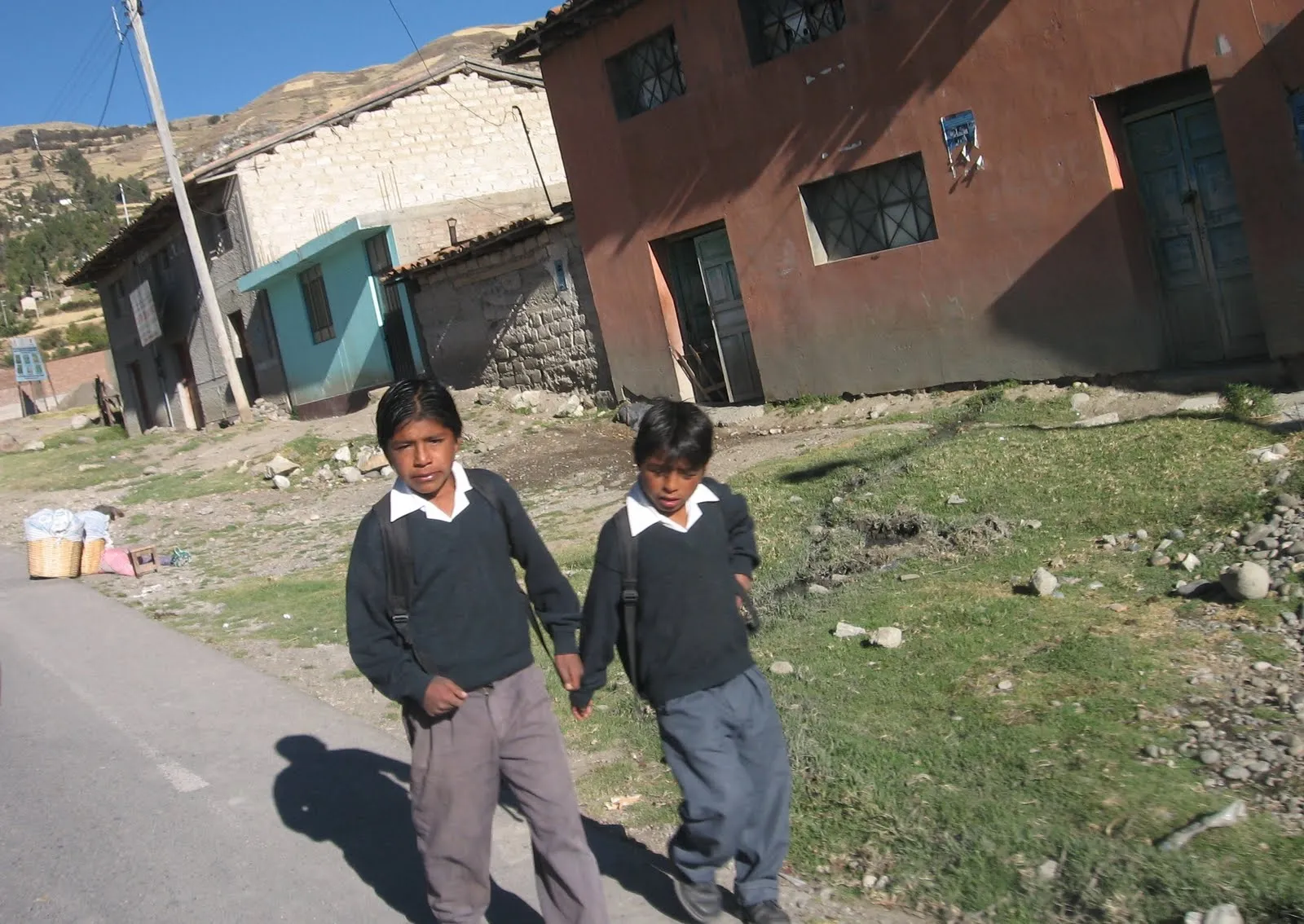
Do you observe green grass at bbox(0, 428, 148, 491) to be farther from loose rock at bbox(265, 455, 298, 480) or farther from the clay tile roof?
the clay tile roof

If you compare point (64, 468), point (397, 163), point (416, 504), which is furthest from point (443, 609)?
point (397, 163)

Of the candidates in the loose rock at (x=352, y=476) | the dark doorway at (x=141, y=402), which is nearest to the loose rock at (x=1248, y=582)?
the loose rock at (x=352, y=476)

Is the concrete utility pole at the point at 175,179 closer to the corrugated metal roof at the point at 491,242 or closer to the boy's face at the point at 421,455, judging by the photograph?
the corrugated metal roof at the point at 491,242

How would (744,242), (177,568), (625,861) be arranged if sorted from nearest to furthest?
(625,861) → (177,568) → (744,242)

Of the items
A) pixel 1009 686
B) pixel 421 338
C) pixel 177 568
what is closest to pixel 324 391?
pixel 421 338

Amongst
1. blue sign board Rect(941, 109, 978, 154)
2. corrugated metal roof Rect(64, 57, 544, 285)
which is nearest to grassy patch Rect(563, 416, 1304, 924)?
blue sign board Rect(941, 109, 978, 154)

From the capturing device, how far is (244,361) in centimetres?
2888

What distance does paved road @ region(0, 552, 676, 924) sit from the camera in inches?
160

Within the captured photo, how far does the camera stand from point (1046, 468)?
8039 millimetres

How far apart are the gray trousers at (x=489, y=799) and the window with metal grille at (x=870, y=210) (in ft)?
31.1

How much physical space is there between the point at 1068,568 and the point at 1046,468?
1918 millimetres

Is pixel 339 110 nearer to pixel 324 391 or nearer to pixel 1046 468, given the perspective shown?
pixel 324 391

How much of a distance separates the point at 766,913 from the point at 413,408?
1672 millimetres

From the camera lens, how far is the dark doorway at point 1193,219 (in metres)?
9.88
